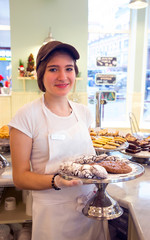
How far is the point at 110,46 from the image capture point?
5.54 meters

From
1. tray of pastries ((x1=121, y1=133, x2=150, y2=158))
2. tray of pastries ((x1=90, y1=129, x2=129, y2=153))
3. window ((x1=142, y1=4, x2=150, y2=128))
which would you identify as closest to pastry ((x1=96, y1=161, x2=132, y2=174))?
tray of pastries ((x1=90, y1=129, x2=129, y2=153))

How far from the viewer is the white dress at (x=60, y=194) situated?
46.6 inches

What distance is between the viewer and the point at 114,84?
563cm

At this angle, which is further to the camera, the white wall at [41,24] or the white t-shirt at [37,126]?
the white wall at [41,24]

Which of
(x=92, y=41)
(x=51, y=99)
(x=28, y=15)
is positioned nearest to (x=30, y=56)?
(x=28, y=15)

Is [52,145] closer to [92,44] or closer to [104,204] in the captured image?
[104,204]

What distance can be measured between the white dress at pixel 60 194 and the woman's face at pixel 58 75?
0.42 ft

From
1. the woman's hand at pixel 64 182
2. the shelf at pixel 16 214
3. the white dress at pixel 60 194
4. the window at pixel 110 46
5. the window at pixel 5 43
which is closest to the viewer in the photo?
the woman's hand at pixel 64 182

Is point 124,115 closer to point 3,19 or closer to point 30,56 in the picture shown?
point 30,56

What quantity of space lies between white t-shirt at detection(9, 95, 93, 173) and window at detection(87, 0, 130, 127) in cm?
428

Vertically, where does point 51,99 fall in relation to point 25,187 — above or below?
above

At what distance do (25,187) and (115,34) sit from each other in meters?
5.13

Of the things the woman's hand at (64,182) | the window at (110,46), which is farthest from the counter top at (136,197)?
the window at (110,46)

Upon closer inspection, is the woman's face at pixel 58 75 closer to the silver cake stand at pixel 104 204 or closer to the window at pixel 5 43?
the silver cake stand at pixel 104 204
